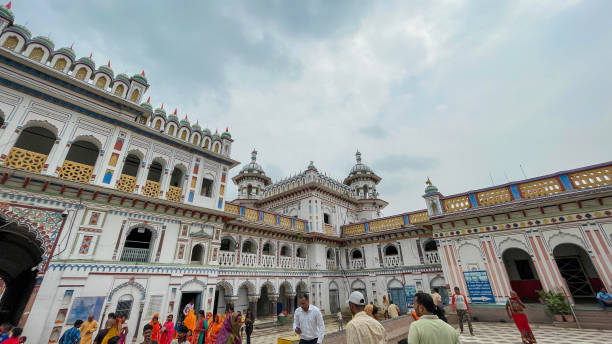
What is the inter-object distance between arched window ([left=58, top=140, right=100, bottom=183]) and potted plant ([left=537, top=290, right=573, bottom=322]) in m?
→ 19.1

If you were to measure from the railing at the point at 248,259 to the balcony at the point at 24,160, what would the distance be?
10.1 m

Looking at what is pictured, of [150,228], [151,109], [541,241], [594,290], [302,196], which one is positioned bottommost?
[594,290]

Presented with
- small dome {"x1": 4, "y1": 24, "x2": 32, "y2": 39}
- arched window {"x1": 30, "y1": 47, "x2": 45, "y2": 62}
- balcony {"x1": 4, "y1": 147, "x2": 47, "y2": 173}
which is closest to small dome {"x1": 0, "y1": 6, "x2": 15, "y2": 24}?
small dome {"x1": 4, "y1": 24, "x2": 32, "y2": 39}

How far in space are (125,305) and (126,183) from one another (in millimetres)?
4939

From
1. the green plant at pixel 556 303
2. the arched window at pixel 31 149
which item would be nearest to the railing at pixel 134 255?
the arched window at pixel 31 149

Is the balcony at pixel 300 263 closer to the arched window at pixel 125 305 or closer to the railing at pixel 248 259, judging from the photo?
the railing at pixel 248 259

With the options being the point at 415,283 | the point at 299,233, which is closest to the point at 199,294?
the point at 299,233

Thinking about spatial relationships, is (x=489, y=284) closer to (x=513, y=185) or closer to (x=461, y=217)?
(x=461, y=217)

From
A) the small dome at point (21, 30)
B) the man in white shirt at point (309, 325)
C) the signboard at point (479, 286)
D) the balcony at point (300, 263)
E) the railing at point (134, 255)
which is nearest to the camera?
the man in white shirt at point (309, 325)

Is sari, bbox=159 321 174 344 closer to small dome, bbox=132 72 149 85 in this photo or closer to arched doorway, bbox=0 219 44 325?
arched doorway, bbox=0 219 44 325

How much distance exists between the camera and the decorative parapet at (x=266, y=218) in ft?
49.7

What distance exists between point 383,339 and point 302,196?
18188 millimetres

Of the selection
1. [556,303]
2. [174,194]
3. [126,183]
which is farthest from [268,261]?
[556,303]

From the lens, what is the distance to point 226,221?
14.3 metres
